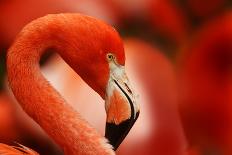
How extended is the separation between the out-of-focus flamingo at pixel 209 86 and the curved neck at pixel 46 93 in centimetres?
46

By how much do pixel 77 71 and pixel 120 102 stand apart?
0.15 m

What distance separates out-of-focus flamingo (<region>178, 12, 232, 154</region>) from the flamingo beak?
421 millimetres

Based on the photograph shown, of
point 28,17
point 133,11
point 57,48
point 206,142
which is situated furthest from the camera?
point 206,142

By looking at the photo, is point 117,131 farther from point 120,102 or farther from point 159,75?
point 159,75

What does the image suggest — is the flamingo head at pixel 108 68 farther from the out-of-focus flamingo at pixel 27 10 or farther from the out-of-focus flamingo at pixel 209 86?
the out-of-focus flamingo at pixel 209 86

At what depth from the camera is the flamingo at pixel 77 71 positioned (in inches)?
61.5

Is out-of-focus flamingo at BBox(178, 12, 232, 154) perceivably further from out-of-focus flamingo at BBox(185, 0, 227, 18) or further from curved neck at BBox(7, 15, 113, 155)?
curved neck at BBox(7, 15, 113, 155)

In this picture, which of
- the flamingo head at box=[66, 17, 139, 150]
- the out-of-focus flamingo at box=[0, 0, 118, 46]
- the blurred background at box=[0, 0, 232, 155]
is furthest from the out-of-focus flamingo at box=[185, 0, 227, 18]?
the flamingo head at box=[66, 17, 139, 150]

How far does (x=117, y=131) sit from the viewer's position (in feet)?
5.39

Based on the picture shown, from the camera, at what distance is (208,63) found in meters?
2.06

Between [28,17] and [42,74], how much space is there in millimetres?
208

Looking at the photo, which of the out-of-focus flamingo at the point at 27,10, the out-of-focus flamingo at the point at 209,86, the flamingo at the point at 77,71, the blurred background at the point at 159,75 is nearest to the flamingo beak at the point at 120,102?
the flamingo at the point at 77,71

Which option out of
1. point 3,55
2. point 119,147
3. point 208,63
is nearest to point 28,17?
point 3,55

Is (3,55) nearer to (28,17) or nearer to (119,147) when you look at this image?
(28,17)
